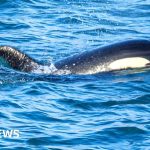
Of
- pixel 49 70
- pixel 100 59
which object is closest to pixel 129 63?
pixel 100 59

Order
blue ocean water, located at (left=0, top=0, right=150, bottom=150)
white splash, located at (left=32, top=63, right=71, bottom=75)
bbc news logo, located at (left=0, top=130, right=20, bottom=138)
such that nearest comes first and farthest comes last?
bbc news logo, located at (left=0, top=130, right=20, bottom=138) → blue ocean water, located at (left=0, top=0, right=150, bottom=150) → white splash, located at (left=32, top=63, right=71, bottom=75)

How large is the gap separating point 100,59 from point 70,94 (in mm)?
2349

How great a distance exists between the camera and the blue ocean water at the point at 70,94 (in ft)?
42.3

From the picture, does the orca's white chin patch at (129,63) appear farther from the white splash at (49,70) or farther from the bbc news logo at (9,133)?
the bbc news logo at (9,133)

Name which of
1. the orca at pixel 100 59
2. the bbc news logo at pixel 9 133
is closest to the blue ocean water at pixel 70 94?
the bbc news logo at pixel 9 133

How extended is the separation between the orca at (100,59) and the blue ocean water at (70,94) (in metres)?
0.25

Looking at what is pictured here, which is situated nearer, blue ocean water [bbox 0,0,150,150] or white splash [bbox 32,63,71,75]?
blue ocean water [bbox 0,0,150,150]

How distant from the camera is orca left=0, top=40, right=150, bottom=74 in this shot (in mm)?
17250

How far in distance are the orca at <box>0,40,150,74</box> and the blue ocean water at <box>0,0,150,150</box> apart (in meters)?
0.25

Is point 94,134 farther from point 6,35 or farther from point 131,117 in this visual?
point 6,35

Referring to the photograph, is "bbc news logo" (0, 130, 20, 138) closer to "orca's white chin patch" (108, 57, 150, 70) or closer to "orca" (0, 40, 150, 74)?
"orca" (0, 40, 150, 74)

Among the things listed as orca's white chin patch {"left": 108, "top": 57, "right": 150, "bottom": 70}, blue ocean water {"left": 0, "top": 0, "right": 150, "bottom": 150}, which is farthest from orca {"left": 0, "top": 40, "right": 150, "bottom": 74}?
blue ocean water {"left": 0, "top": 0, "right": 150, "bottom": 150}

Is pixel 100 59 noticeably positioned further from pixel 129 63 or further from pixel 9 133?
pixel 9 133

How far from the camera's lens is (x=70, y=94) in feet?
50.1
